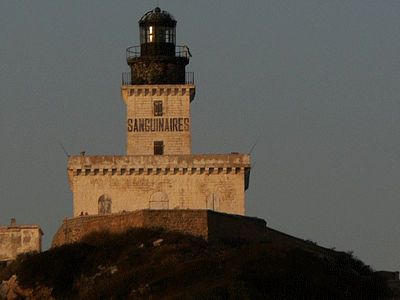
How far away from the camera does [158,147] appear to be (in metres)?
85.1

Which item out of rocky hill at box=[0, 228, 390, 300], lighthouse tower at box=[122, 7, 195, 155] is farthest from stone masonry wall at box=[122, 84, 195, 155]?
rocky hill at box=[0, 228, 390, 300]

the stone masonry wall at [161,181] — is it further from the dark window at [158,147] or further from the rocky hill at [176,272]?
the rocky hill at [176,272]

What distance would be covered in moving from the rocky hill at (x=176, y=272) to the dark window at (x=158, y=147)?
1417 cm

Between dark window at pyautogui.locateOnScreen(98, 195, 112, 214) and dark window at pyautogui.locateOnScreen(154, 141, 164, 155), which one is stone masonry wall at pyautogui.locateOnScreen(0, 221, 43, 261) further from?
dark window at pyautogui.locateOnScreen(154, 141, 164, 155)

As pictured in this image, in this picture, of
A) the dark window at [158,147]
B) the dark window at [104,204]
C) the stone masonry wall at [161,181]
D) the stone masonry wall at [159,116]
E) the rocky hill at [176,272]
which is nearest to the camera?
the rocky hill at [176,272]

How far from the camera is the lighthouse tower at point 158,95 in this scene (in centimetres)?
8531

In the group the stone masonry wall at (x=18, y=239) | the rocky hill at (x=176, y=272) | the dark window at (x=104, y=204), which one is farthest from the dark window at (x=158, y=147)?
the rocky hill at (x=176, y=272)

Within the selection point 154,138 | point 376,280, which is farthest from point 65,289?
point 154,138

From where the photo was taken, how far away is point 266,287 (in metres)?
62.9

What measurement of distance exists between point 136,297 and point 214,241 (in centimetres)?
705

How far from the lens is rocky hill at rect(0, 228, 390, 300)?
2468 inches

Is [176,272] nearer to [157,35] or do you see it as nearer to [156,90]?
[156,90]

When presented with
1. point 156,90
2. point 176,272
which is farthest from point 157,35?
point 176,272

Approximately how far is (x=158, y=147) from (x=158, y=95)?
274 centimetres
